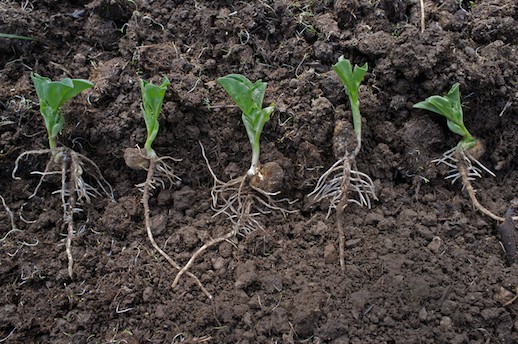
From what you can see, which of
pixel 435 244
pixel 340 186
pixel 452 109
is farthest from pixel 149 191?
pixel 452 109

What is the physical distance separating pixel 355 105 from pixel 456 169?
41 cm

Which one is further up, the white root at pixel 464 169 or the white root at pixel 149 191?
the white root at pixel 464 169

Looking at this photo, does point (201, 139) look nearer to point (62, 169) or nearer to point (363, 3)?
point (62, 169)

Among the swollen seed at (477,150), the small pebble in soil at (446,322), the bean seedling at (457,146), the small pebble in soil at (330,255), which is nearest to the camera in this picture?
the small pebble in soil at (446,322)

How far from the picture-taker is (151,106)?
1.66 m

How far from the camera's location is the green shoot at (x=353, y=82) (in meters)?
1.63

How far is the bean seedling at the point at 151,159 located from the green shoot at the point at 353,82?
55cm

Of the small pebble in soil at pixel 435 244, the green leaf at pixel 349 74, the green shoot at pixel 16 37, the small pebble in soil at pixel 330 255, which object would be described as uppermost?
the green leaf at pixel 349 74

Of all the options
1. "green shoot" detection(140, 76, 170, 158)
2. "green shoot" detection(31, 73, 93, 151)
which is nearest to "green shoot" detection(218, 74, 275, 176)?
"green shoot" detection(140, 76, 170, 158)

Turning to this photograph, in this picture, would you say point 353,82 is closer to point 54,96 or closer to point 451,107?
point 451,107

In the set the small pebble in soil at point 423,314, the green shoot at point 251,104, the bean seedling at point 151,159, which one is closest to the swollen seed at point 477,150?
the small pebble in soil at point 423,314

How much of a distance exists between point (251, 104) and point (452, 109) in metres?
0.66

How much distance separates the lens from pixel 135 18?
196 centimetres

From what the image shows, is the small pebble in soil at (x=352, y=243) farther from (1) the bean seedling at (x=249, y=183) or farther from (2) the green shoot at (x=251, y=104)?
(2) the green shoot at (x=251, y=104)
